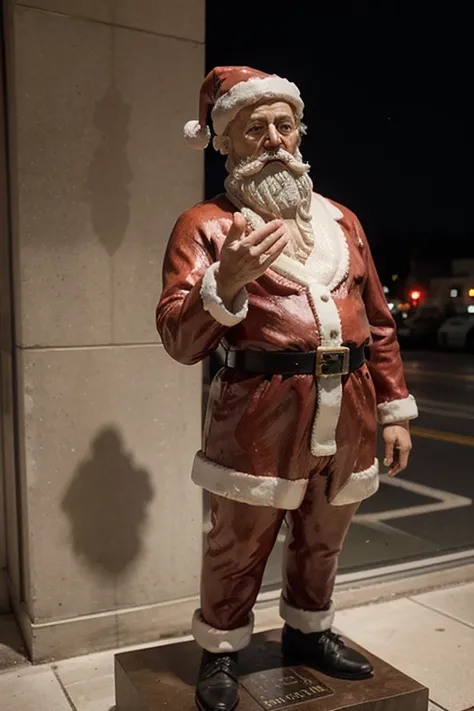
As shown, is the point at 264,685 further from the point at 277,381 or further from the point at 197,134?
the point at 197,134

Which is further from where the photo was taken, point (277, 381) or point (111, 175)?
point (111, 175)

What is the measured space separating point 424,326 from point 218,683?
4992 mm

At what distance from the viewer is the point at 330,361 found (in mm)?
2117

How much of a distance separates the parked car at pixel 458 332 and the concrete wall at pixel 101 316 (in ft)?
13.9

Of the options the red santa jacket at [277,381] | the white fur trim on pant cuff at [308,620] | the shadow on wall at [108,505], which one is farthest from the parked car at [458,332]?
the red santa jacket at [277,381]

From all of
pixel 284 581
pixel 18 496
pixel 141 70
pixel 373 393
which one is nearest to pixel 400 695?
pixel 284 581

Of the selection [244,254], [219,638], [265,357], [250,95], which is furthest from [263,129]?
[219,638]

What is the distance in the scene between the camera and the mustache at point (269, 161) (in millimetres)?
2084

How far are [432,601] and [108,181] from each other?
8.40ft

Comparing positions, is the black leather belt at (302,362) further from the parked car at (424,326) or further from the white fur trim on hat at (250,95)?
the parked car at (424,326)

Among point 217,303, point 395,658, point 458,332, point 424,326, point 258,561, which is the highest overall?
point 217,303

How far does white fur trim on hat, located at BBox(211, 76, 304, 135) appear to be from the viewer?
210 cm

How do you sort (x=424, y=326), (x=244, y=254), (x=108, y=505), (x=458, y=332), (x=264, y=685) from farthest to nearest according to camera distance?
(x=458, y=332) < (x=424, y=326) < (x=108, y=505) < (x=264, y=685) < (x=244, y=254)

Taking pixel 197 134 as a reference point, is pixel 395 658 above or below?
below
